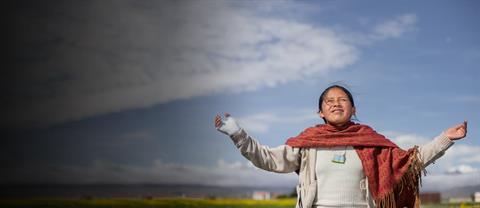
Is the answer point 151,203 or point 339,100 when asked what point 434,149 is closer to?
point 339,100

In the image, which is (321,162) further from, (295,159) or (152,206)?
(152,206)

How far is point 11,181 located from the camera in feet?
12.5

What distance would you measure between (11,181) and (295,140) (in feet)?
8.44

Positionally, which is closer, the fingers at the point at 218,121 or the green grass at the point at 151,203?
the fingers at the point at 218,121

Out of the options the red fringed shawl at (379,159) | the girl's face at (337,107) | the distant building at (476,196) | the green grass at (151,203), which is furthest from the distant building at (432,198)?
the girl's face at (337,107)

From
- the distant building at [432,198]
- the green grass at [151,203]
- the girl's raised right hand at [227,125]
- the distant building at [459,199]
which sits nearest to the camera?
the girl's raised right hand at [227,125]

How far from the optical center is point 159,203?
4.86m

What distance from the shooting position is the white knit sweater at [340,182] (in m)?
1.77

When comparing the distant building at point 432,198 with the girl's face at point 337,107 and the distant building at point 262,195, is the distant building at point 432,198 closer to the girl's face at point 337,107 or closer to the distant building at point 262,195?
the distant building at point 262,195

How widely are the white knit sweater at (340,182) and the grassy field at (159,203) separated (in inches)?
107

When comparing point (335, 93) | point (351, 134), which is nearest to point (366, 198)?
point (351, 134)

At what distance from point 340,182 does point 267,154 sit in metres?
0.24

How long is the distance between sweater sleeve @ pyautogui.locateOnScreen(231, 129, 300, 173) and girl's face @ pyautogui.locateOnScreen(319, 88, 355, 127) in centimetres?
15

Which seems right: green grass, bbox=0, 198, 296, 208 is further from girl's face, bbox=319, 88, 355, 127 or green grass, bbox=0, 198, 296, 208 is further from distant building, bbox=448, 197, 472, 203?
girl's face, bbox=319, 88, 355, 127
